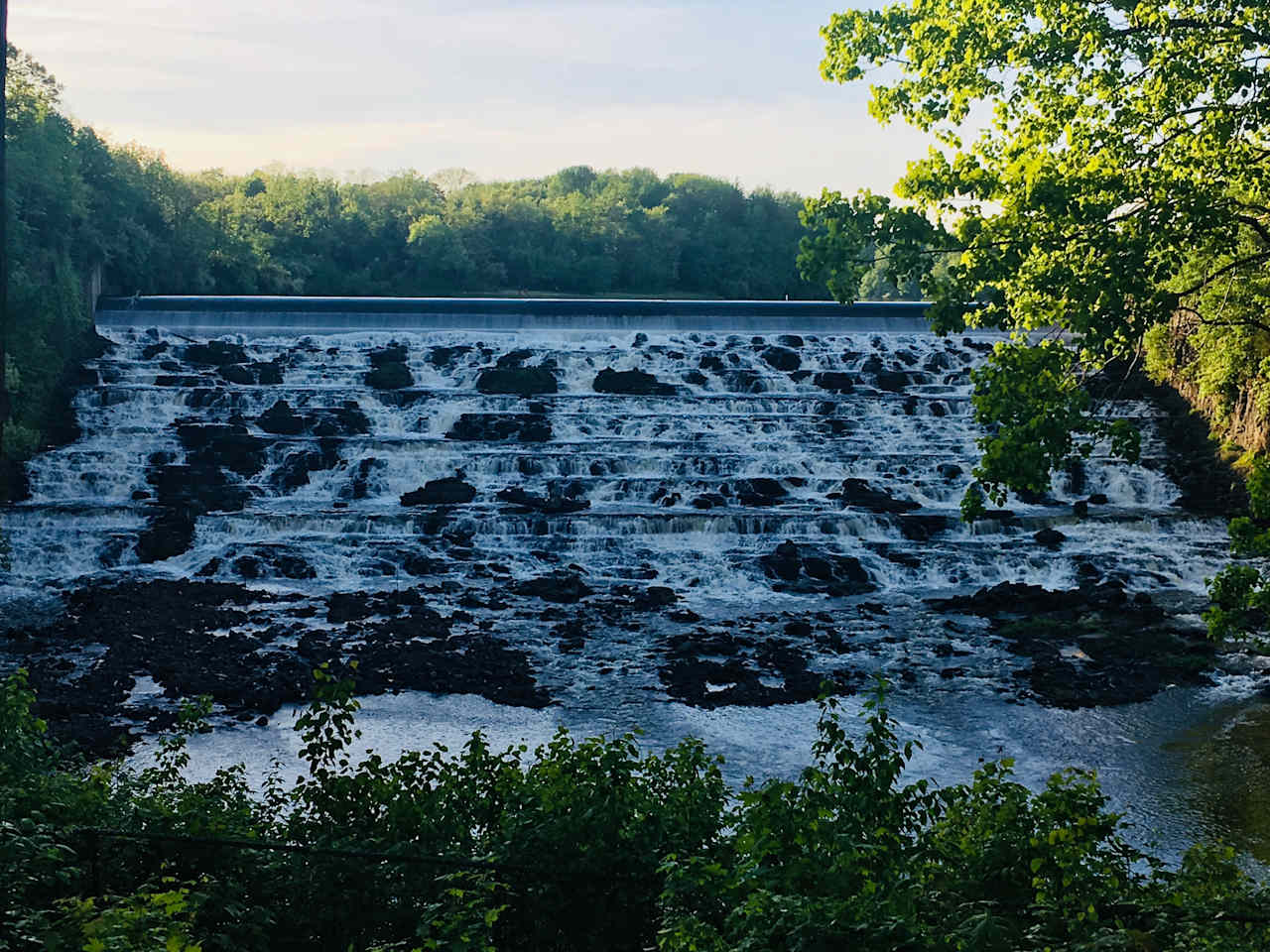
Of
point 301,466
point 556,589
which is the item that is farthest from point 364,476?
point 556,589

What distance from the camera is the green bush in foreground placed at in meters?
6.00

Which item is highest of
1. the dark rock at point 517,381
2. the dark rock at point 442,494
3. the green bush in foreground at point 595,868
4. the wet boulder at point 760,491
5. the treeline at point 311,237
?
the treeline at point 311,237

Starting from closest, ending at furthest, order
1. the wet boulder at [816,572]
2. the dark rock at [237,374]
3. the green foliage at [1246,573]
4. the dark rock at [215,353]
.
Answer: the green foliage at [1246,573] → the wet boulder at [816,572] → the dark rock at [237,374] → the dark rock at [215,353]

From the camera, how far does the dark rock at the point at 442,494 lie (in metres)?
26.9

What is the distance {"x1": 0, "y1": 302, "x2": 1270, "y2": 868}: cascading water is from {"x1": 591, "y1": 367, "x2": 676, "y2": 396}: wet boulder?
0.50 feet

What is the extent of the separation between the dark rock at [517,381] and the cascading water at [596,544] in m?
0.14

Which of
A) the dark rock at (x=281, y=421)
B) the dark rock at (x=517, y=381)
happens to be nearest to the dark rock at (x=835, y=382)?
the dark rock at (x=517, y=381)

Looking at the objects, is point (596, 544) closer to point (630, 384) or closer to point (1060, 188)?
point (630, 384)

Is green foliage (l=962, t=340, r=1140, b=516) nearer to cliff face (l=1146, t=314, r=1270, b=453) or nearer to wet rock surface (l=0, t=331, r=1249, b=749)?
wet rock surface (l=0, t=331, r=1249, b=749)

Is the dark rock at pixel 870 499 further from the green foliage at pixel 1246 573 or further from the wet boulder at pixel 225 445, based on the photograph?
the green foliage at pixel 1246 573

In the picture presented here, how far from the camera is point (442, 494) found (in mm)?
27172

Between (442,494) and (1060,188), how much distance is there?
18.3 metres

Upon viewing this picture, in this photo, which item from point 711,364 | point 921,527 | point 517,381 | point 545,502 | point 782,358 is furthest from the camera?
point 782,358

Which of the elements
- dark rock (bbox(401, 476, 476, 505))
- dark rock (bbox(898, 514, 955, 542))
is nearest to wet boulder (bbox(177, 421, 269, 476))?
dark rock (bbox(401, 476, 476, 505))
